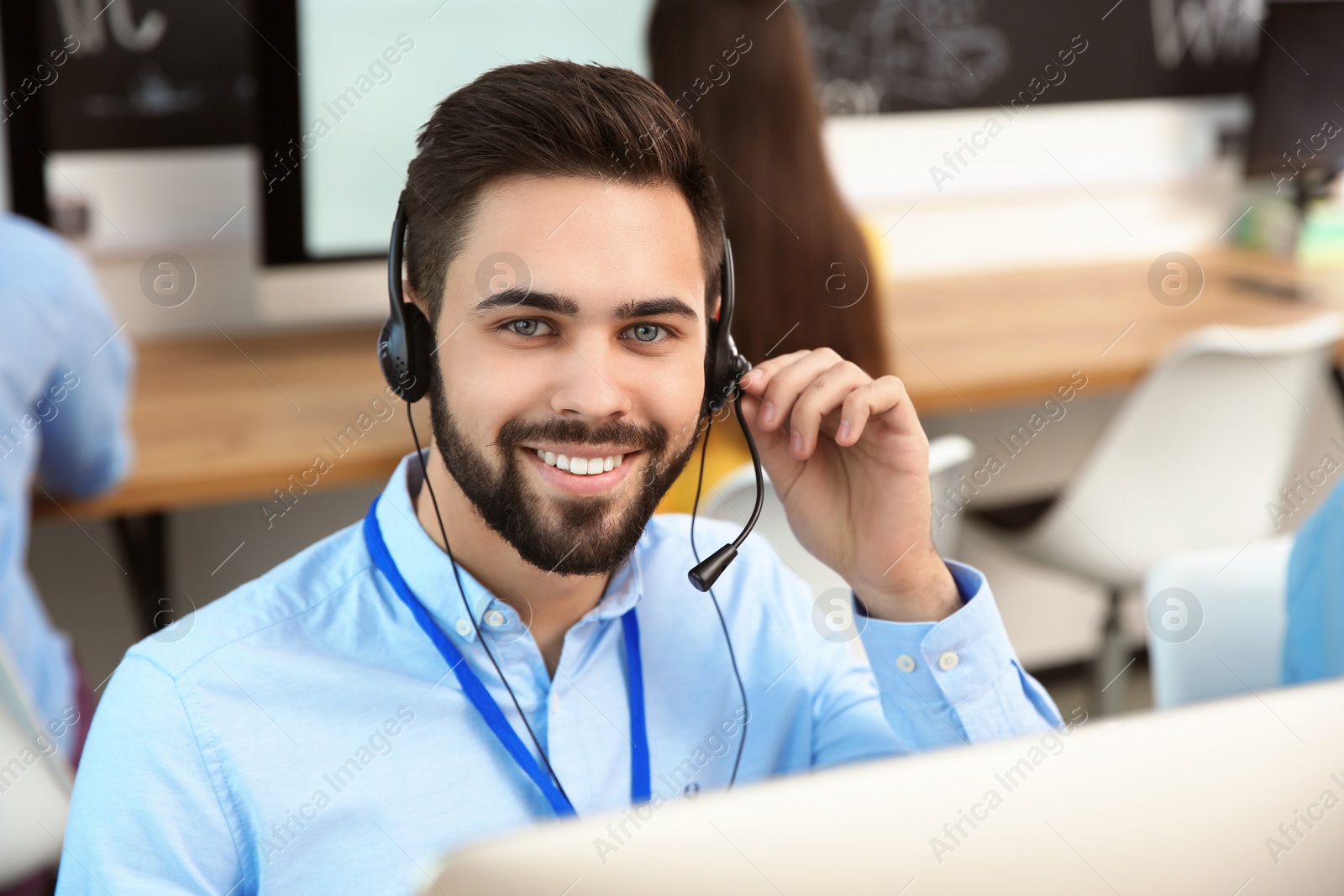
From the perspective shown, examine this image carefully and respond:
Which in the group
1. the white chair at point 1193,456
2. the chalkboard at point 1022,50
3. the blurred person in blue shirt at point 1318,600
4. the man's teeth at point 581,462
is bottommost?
the white chair at point 1193,456

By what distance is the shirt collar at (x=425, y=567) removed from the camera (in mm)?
764

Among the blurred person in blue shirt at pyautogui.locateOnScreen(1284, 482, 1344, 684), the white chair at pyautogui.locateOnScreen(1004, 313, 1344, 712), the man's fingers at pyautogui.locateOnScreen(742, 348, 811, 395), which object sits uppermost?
the man's fingers at pyautogui.locateOnScreen(742, 348, 811, 395)

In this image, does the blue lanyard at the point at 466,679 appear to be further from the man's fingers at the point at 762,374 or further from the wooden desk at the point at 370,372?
the man's fingers at the point at 762,374

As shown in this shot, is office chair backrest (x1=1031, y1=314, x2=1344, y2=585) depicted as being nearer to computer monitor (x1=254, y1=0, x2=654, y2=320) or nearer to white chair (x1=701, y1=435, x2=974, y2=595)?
white chair (x1=701, y1=435, x2=974, y2=595)

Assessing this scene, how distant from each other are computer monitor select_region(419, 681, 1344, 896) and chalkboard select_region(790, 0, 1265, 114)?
2.23 metres

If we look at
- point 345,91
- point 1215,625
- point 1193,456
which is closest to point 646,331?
point 1215,625

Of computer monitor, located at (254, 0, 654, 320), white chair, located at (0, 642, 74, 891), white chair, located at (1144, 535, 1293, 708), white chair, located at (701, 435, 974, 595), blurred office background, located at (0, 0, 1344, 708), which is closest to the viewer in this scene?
white chair, located at (701, 435, 974, 595)

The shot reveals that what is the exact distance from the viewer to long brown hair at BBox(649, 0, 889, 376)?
1.47m

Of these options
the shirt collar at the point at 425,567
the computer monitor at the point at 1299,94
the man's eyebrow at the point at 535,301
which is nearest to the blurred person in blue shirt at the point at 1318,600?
the shirt collar at the point at 425,567

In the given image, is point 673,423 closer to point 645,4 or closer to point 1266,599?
point 1266,599

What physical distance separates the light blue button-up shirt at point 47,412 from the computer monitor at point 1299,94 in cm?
249

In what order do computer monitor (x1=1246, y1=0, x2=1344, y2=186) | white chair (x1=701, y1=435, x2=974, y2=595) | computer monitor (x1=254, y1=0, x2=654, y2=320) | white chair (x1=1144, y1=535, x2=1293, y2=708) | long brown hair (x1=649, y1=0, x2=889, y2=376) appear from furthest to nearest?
computer monitor (x1=1246, y1=0, x2=1344, y2=186) → computer monitor (x1=254, y1=0, x2=654, y2=320) → long brown hair (x1=649, y1=0, x2=889, y2=376) → white chair (x1=1144, y1=535, x2=1293, y2=708) → white chair (x1=701, y1=435, x2=974, y2=595)

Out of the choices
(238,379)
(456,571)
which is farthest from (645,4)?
(456,571)

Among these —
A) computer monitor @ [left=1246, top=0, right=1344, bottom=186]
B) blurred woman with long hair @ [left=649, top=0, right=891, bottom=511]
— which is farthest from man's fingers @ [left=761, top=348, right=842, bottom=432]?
computer monitor @ [left=1246, top=0, right=1344, bottom=186]
